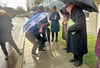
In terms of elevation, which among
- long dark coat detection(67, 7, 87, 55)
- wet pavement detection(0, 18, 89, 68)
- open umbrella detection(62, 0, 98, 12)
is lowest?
wet pavement detection(0, 18, 89, 68)

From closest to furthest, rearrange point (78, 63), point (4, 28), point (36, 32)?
point (78, 63), point (4, 28), point (36, 32)

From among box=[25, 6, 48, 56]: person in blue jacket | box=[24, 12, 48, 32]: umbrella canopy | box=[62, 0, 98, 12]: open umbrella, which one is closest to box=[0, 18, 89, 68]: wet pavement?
box=[25, 6, 48, 56]: person in blue jacket

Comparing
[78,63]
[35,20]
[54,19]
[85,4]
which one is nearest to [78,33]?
[85,4]

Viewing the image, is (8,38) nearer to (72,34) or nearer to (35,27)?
(35,27)

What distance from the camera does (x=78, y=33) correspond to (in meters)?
4.90

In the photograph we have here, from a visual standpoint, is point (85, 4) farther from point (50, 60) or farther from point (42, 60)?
point (42, 60)

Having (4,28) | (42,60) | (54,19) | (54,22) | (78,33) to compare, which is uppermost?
(54,19)

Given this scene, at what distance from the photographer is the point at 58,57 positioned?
6379 millimetres

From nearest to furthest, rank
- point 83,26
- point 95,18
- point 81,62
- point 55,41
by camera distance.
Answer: point 83,26 → point 81,62 → point 55,41 → point 95,18

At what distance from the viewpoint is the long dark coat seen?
186 inches

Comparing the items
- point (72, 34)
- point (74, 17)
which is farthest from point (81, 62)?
point (74, 17)

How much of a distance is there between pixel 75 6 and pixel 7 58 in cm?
342

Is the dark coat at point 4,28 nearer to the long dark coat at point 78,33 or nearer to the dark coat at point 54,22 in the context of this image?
the long dark coat at point 78,33

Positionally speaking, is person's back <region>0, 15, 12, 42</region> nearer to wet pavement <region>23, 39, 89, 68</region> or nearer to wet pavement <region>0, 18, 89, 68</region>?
wet pavement <region>0, 18, 89, 68</region>
